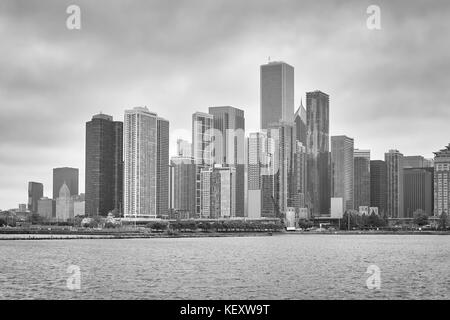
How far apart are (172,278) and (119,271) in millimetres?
11217

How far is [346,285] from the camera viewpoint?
213ft

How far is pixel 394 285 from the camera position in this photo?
6531 cm

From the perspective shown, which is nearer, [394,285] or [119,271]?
[394,285]

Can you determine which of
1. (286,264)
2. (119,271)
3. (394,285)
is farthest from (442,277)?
(119,271)
